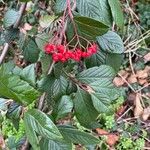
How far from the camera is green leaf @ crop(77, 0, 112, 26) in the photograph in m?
0.92

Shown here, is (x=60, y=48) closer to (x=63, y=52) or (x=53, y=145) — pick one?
(x=63, y=52)

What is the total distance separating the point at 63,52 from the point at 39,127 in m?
0.20

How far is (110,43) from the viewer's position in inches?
41.0

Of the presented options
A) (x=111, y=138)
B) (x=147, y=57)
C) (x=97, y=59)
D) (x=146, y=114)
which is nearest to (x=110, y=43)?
(x=97, y=59)

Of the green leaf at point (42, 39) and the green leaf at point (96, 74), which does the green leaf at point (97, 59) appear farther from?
the green leaf at point (42, 39)

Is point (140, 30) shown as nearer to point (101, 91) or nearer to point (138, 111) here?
point (138, 111)

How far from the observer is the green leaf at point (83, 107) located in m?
1.03

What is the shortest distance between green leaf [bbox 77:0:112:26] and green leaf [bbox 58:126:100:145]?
30 cm

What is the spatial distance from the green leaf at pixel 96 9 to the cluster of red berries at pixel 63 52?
0.23 feet

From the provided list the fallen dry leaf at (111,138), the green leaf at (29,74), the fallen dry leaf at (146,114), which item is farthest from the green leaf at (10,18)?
the fallen dry leaf at (146,114)

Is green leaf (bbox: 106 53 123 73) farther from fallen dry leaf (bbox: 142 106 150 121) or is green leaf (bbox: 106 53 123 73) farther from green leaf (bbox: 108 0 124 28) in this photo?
fallen dry leaf (bbox: 142 106 150 121)

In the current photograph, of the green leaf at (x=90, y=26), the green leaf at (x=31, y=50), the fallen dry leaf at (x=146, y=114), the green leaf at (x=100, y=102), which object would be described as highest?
the green leaf at (x=90, y=26)

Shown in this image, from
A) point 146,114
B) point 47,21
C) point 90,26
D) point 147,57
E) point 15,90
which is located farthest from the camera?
point 147,57

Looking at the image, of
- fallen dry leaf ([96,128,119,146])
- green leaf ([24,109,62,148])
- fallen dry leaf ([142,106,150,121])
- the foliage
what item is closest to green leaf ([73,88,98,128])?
the foliage
